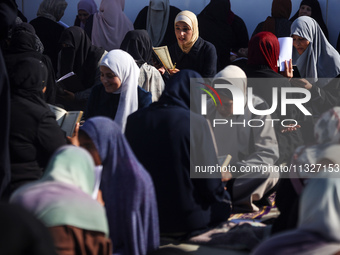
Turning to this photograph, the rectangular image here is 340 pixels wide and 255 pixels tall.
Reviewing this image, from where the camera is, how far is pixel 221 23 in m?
6.78

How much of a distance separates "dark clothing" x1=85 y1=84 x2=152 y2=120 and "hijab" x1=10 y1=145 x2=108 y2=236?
2.21 m

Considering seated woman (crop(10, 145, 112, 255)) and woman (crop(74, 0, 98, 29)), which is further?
woman (crop(74, 0, 98, 29))

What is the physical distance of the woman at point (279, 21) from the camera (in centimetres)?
665

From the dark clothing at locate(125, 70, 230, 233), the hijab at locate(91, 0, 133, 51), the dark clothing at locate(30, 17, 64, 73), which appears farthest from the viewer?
the hijab at locate(91, 0, 133, 51)

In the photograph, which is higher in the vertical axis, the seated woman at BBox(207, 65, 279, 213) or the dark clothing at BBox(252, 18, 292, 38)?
the dark clothing at BBox(252, 18, 292, 38)

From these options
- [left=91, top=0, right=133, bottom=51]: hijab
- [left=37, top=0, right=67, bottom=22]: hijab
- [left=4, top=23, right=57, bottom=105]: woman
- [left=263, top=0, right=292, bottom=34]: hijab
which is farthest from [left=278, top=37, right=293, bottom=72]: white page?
[left=37, top=0, right=67, bottom=22]: hijab

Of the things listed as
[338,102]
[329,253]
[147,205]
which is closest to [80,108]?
[338,102]

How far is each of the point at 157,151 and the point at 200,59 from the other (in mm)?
2676

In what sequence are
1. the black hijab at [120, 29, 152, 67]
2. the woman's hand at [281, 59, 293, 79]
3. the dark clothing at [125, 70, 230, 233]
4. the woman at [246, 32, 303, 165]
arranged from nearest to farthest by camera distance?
the dark clothing at [125, 70, 230, 233] → the woman at [246, 32, 303, 165] → the woman's hand at [281, 59, 293, 79] → the black hijab at [120, 29, 152, 67]

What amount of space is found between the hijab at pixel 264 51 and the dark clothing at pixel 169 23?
2.08 metres

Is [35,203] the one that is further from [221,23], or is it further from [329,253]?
[221,23]

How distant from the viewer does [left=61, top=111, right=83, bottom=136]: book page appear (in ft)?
13.3

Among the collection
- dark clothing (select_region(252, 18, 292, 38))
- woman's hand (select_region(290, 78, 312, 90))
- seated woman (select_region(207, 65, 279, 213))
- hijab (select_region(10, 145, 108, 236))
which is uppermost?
dark clothing (select_region(252, 18, 292, 38))

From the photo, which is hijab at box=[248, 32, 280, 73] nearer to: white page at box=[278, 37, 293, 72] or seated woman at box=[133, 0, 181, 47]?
white page at box=[278, 37, 293, 72]
